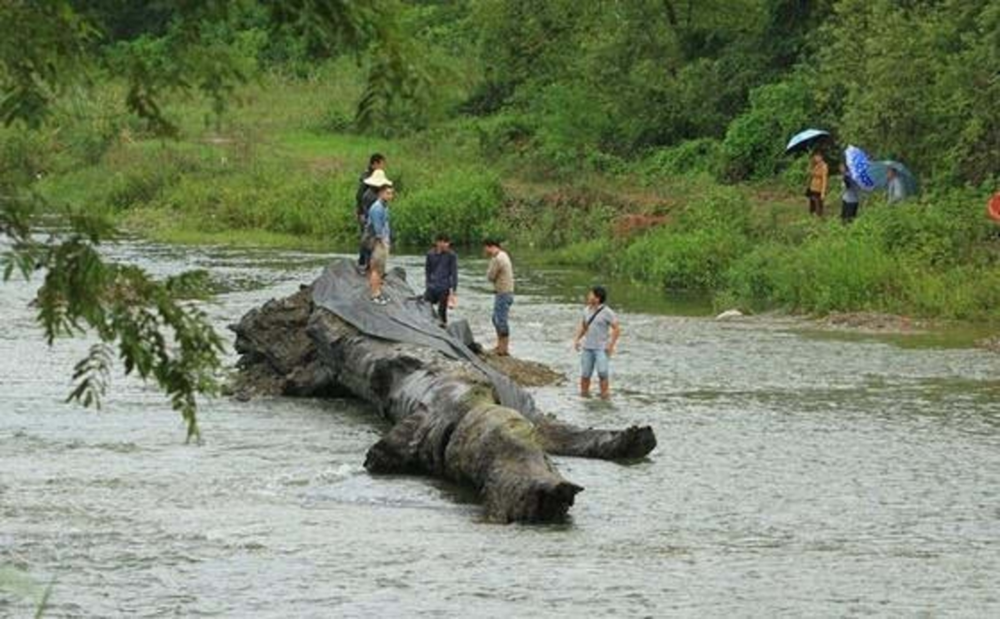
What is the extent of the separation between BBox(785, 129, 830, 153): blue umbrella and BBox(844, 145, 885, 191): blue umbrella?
2788 mm

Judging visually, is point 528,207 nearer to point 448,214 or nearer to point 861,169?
point 448,214

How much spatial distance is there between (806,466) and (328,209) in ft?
96.8

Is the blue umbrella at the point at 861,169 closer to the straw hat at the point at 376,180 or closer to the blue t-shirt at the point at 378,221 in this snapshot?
the straw hat at the point at 376,180

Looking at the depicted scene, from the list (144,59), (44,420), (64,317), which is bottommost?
(44,420)

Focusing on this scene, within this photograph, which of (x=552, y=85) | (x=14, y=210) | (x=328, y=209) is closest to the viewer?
(x=14, y=210)

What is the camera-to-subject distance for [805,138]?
141ft

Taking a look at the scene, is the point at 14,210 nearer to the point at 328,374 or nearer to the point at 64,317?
the point at 64,317

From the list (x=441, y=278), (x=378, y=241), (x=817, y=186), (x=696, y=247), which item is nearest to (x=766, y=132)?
(x=817, y=186)

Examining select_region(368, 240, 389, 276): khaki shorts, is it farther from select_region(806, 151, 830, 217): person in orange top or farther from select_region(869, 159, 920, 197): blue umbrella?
select_region(869, 159, 920, 197): blue umbrella

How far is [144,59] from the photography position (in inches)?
367

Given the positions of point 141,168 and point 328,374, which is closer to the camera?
point 328,374

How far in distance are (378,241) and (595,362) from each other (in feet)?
10.8

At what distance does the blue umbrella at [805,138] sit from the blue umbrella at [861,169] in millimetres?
2788

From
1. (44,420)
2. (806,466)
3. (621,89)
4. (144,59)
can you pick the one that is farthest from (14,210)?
(621,89)
